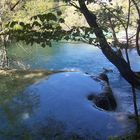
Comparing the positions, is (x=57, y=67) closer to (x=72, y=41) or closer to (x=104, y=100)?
(x=104, y=100)

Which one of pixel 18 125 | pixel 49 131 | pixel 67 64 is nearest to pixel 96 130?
pixel 49 131

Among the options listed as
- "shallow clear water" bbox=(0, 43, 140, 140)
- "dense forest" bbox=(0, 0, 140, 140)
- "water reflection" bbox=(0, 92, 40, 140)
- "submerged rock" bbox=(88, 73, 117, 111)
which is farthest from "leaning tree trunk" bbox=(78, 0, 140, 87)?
"water reflection" bbox=(0, 92, 40, 140)

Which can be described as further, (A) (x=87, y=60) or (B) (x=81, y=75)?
(A) (x=87, y=60)

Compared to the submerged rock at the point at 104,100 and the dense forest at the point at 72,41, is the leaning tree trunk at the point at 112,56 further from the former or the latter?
Result: the submerged rock at the point at 104,100

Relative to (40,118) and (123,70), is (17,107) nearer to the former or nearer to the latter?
(40,118)

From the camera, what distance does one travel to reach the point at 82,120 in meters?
8.95

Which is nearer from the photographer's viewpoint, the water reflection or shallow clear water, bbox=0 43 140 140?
the water reflection

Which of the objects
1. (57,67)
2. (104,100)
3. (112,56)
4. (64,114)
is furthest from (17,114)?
(57,67)

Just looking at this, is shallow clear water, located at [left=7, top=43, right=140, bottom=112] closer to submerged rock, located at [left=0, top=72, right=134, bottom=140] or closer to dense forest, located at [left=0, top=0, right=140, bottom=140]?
dense forest, located at [left=0, top=0, right=140, bottom=140]

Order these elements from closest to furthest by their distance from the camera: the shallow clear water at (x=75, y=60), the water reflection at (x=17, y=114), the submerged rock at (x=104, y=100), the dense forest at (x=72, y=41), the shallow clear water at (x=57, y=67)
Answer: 1. the dense forest at (x=72, y=41)
2. the water reflection at (x=17, y=114)
3. the shallow clear water at (x=57, y=67)
4. the submerged rock at (x=104, y=100)
5. the shallow clear water at (x=75, y=60)

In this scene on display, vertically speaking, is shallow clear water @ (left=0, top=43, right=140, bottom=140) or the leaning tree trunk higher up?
the leaning tree trunk

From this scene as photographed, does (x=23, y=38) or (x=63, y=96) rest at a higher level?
(x=23, y=38)

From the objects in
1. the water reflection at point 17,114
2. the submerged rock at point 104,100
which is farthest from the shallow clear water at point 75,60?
the water reflection at point 17,114

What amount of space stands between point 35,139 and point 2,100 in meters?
2.54
